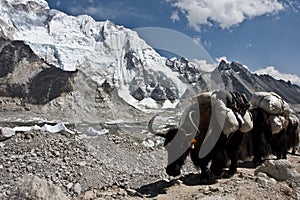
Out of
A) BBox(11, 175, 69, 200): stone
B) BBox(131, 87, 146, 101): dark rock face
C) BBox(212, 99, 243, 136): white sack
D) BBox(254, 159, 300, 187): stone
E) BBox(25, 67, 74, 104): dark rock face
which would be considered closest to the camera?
BBox(11, 175, 69, 200): stone

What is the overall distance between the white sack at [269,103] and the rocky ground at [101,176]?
5.28 ft

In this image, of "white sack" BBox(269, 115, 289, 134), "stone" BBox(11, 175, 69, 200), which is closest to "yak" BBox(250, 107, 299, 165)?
"white sack" BBox(269, 115, 289, 134)

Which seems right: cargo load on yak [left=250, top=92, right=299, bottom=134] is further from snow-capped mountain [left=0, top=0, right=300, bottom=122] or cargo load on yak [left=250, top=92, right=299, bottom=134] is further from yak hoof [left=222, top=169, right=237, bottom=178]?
snow-capped mountain [left=0, top=0, right=300, bottom=122]

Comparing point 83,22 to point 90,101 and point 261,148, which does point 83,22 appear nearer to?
point 90,101

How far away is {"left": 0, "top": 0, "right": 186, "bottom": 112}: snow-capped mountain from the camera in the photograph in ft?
415

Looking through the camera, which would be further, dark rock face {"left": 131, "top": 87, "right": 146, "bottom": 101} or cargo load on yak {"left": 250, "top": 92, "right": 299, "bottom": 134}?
dark rock face {"left": 131, "top": 87, "right": 146, "bottom": 101}

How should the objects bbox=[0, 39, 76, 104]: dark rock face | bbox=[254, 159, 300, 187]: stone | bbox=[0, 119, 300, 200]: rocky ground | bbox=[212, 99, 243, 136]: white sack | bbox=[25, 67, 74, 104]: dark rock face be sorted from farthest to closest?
1. bbox=[0, 39, 76, 104]: dark rock face
2. bbox=[25, 67, 74, 104]: dark rock face
3. bbox=[212, 99, 243, 136]: white sack
4. bbox=[254, 159, 300, 187]: stone
5. bbox=[0, 119, 300, 200]: rocky ground

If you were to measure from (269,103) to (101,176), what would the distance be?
194 inches

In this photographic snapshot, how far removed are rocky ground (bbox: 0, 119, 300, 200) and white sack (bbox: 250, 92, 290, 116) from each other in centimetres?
161

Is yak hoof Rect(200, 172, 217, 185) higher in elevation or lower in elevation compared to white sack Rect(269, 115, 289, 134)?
lower

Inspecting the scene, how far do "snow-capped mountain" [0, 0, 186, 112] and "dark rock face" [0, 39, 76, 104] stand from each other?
34.6 m

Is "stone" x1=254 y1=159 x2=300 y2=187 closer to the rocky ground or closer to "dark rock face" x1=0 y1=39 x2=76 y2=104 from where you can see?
the rocky ground

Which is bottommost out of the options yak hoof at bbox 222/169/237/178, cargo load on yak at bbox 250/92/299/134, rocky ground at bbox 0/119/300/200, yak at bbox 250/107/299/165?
rocky ground at bbox 0/119/300/200

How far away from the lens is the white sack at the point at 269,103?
36.0ft
